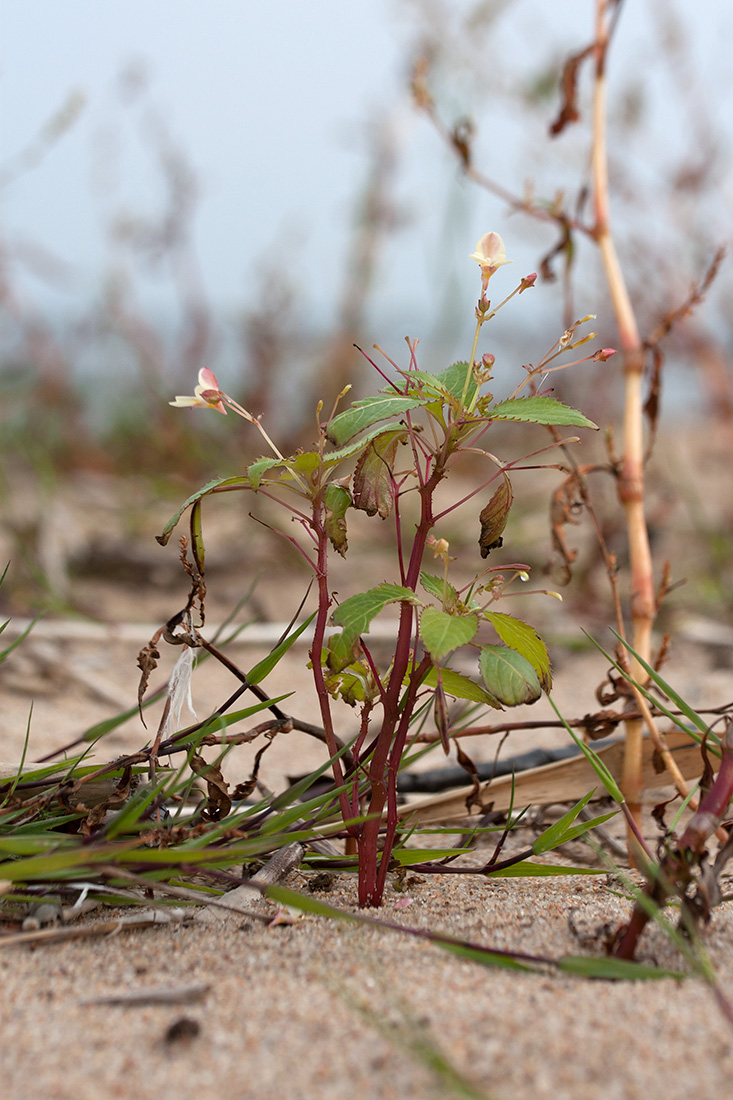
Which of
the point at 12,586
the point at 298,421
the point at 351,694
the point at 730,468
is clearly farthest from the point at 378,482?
the point at 730,468

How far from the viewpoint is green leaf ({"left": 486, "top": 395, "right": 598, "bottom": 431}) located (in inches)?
34.8

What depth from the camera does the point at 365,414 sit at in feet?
2.96

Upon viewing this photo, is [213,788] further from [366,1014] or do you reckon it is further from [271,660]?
[366,1014]

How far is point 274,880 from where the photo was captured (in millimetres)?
1074

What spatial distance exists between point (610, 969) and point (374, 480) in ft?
1.67

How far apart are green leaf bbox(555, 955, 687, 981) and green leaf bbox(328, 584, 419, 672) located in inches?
13.3

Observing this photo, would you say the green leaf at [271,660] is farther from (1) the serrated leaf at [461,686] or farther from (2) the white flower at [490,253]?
(2) the white flower at [490,253]

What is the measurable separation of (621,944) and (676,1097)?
0.70ft

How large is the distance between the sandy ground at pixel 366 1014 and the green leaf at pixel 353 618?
0.93ft

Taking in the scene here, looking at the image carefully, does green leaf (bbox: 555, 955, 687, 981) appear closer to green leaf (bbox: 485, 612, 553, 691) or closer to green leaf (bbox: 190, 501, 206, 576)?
green leaf (bbox: 485, 612, 553, 691)

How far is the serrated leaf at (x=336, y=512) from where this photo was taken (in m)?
0.97

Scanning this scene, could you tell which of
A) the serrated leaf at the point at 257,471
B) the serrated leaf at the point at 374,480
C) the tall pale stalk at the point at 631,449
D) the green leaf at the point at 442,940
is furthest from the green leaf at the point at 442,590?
the tall pale stalk at the point at 631,449

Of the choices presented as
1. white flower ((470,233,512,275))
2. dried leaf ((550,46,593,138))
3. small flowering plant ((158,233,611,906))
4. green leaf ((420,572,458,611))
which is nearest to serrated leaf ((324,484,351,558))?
small flowering plant ((158,233,611,906))

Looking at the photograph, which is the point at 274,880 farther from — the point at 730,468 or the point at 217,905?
the point at 730,468
